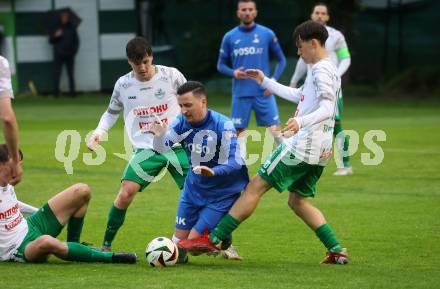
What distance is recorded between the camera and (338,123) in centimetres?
1509

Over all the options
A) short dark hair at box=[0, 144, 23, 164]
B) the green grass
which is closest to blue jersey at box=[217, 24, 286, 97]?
the green grass

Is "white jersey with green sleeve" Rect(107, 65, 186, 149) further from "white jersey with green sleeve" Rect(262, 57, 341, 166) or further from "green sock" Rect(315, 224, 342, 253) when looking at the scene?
"green sock" Rect(315, 224, 342, 253)

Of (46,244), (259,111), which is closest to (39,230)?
(46,244)

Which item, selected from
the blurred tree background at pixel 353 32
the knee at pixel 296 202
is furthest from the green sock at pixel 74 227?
the blurred tree background at pixel 353 32

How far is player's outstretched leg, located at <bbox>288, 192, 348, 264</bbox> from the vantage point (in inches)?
354

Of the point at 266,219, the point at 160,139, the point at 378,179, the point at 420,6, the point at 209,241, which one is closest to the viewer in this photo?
the point at 209,241

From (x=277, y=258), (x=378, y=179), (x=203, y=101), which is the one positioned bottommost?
(x=378, y=179)

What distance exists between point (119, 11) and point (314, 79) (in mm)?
25079

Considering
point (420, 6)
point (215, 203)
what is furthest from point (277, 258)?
point (420, 6)

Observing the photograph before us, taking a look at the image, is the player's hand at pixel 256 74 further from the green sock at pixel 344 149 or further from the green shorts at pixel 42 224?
the green sock at pixel 344 149

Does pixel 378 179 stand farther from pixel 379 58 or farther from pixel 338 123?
pixel 379 58

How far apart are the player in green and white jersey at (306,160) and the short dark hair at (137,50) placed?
155 cm

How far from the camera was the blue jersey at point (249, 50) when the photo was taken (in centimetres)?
1627

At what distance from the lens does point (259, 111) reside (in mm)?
16219
